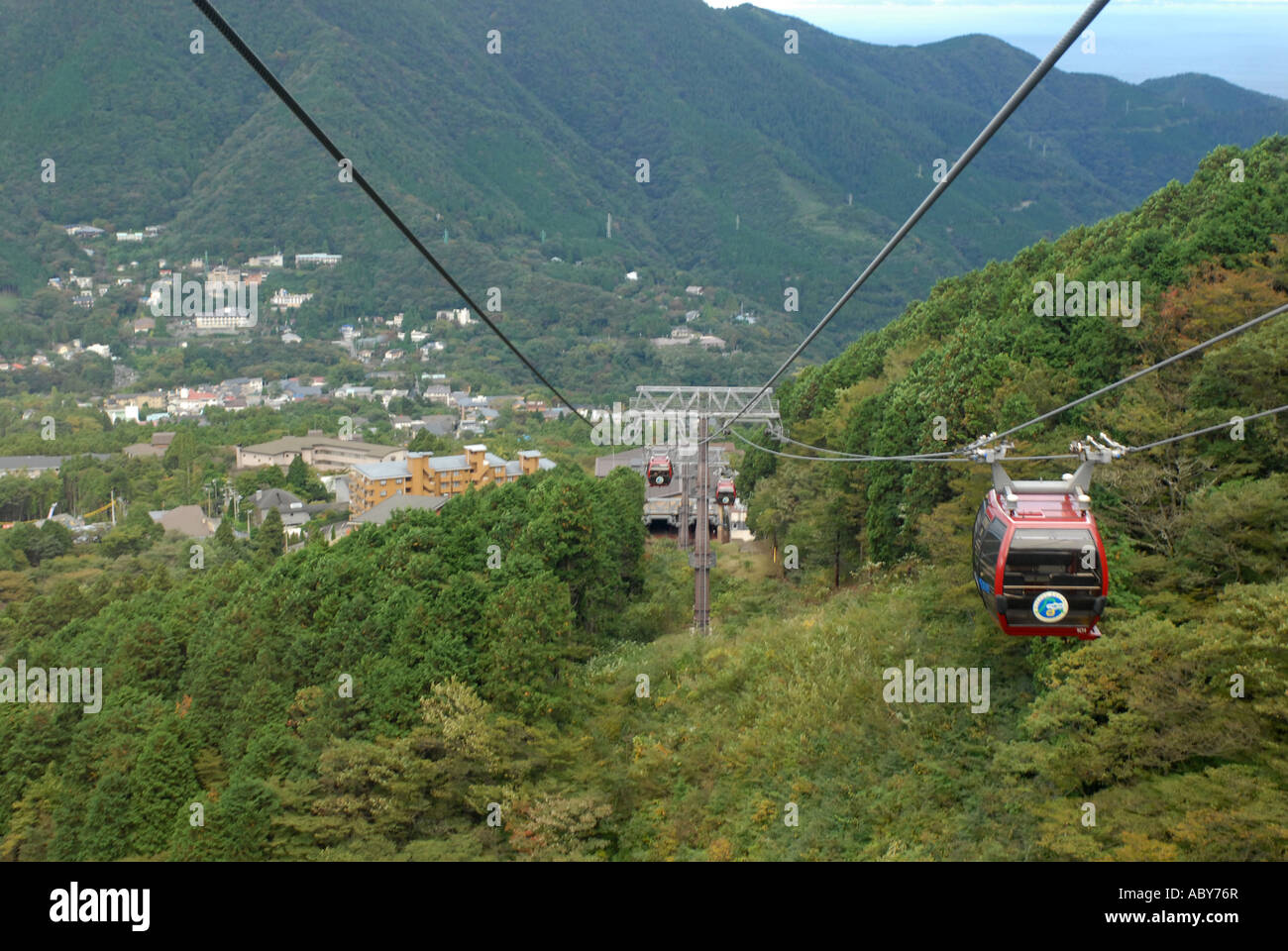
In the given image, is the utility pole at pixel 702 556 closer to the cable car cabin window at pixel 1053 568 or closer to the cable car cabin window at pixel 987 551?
the cable car cabin window at pixel 987 551

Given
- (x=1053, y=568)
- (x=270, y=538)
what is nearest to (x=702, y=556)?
(x=1053, y=568)

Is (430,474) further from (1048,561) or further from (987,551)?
(1048,561)

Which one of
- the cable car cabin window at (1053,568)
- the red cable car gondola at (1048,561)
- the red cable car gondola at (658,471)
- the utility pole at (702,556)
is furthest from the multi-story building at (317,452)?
the cable car cabin window at (1053,568)

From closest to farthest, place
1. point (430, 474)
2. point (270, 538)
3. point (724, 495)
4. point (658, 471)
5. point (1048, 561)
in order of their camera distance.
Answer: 1. point (1048, 561)
2. point (658, 471)
3. point (724, 495)
4. point (270, 538)
5. point (430, 474)

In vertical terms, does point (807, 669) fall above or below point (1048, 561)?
below
